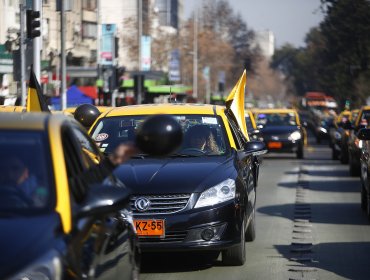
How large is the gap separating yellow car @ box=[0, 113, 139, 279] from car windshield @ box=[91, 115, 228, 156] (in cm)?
549

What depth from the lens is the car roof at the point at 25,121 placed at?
5828 mm

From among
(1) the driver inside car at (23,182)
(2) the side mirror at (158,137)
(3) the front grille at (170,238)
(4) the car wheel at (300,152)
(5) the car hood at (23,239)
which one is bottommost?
(4) the car wheel at (300,152)

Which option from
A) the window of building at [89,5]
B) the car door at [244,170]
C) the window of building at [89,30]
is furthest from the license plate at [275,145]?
the window of building at [89,30]

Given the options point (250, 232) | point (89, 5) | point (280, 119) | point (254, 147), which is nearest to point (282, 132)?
point (280, 119)

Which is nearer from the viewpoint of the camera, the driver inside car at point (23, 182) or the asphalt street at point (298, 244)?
the driver inside car at point (23, 182)

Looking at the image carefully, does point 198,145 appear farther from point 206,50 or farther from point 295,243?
point 206,50

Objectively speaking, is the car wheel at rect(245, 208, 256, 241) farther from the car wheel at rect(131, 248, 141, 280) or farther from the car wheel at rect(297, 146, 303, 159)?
the car wheel at rect(297, 146, 303, 159)

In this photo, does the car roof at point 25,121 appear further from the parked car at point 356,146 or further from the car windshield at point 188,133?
the parked car at point 356,146

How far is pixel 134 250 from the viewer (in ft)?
22.7

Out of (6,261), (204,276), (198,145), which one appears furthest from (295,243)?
(6,261)

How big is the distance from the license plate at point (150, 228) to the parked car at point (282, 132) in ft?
83.5

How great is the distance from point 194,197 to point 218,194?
0.82ft

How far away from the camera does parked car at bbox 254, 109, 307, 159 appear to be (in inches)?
1452

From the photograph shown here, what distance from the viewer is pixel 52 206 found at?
531 centimetres
